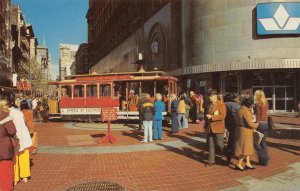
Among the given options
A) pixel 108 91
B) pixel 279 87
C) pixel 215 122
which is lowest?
pixel 215 122

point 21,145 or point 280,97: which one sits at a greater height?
point 280,97

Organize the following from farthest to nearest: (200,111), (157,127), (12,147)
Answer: (200,111) < (157,127) < (12,147)

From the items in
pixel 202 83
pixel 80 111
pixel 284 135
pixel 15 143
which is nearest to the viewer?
pixel 15 143

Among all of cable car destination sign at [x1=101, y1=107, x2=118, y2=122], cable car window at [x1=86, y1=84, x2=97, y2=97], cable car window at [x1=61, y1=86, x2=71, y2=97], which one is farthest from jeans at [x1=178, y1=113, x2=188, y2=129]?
cable car window at [x1=61, y1=86, x2=71, y2=97]

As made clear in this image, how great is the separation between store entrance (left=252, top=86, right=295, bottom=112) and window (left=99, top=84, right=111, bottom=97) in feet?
45.5

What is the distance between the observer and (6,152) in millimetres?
5766

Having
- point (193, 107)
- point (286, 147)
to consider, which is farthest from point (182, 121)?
point (286, 147)

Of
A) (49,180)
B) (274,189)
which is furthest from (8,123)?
(274,189)

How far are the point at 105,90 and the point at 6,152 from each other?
45.2ft

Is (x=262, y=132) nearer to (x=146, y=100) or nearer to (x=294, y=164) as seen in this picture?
(x=294, y=164)

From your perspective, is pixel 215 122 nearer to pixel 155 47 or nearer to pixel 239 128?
pixel 239 128

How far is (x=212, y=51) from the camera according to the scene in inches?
1067

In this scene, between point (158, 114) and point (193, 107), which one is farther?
point (193, 107)

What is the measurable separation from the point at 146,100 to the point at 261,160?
4.88 metres
